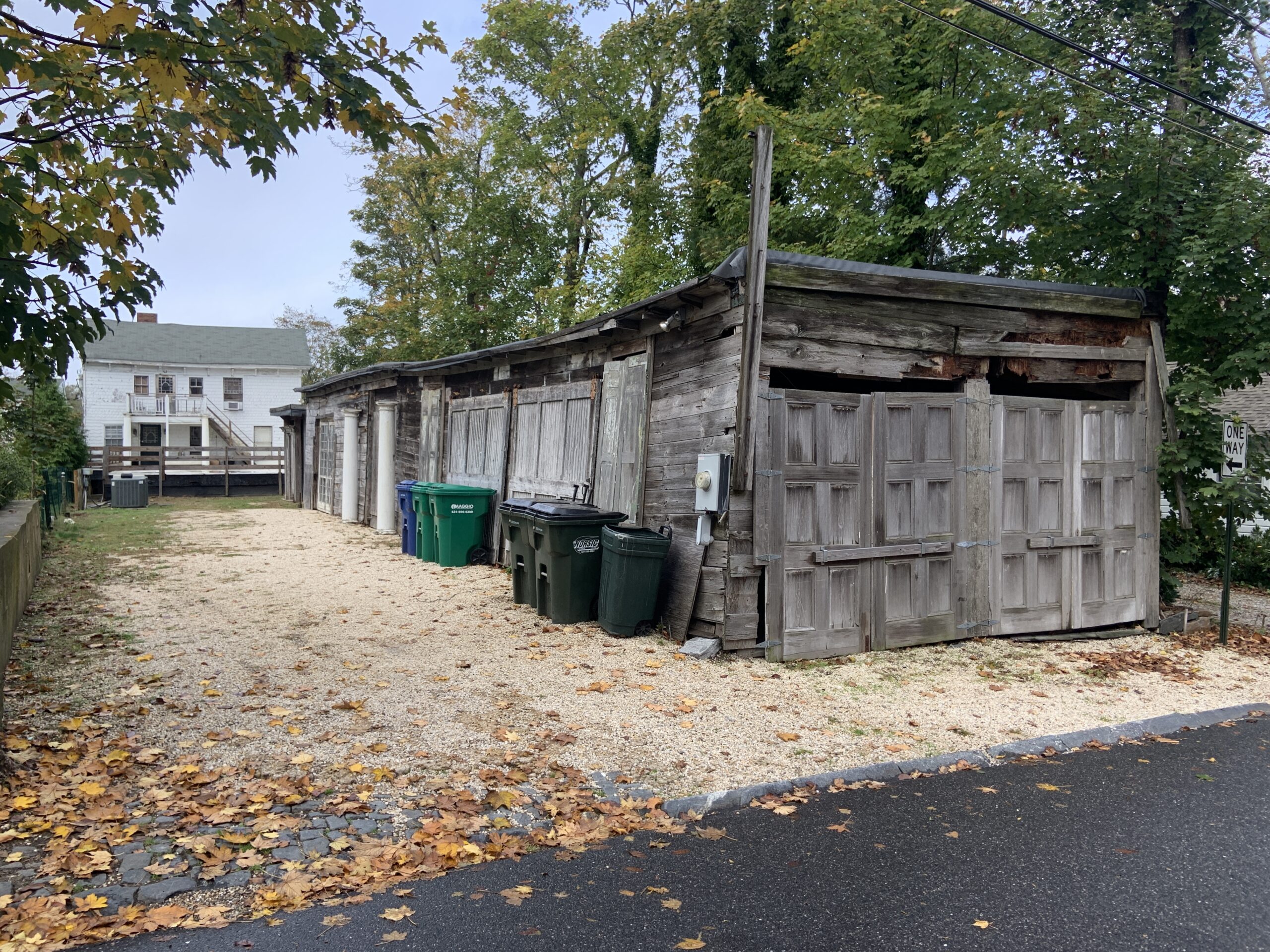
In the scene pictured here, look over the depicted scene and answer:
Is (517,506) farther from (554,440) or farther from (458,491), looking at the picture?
(458,491)

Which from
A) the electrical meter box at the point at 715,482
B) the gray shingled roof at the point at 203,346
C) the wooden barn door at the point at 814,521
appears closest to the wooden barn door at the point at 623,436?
the electrical meter box at the point at 715,482

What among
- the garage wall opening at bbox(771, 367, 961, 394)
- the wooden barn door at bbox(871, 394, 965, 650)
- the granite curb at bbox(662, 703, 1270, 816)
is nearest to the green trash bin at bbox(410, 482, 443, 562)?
the garage wall opening at bbox(771, 367, 961, 394)

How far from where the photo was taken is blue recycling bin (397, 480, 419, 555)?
549 inches

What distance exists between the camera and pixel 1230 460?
847 centimetres

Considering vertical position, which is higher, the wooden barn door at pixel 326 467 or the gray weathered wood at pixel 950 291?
the gray weathered wood at pixel 950 291

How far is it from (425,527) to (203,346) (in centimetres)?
3430

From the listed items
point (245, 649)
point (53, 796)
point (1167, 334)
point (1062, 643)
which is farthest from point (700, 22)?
point (53, 796)

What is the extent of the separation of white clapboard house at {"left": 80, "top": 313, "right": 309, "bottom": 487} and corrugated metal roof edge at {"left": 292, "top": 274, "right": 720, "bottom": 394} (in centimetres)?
2087

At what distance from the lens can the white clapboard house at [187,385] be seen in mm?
39375

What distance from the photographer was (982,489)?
26.8ft

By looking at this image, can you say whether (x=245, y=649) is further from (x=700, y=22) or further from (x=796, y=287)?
(x=700, y=22)

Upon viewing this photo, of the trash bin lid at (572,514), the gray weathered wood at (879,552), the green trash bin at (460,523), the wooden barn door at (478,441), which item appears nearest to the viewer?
the gray weathered wood at (879,552)

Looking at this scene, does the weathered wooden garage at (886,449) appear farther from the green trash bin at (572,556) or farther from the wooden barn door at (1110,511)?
the green trash bin at (572,556)

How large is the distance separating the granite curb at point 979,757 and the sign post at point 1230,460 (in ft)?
8.22
